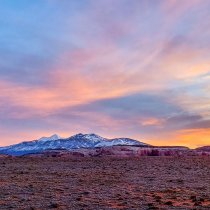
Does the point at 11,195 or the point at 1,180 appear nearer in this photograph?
the point at 11,195

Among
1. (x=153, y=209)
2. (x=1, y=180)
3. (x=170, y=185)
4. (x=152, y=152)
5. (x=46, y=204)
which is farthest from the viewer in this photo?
(x=152, y=152)

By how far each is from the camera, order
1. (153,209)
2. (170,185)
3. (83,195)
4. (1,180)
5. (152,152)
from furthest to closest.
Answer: (152,152) < (1,180) < (170,185) < (83,195) < (153,209)

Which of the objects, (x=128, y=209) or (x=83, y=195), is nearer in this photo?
(x=128, y=209)

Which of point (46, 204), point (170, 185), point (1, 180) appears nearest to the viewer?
point (46, 204)

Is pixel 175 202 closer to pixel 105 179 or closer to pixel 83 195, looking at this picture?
pixel 83 195

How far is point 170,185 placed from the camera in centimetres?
3641

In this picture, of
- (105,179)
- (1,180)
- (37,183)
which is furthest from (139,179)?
(1,180)

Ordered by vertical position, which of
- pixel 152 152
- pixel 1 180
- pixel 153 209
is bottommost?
pixel 153 209

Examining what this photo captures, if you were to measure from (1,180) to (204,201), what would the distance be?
20274mm

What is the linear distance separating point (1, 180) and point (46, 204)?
15.8 meters

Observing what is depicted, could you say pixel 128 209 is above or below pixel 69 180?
below

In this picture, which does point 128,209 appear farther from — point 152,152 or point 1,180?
point 152,152

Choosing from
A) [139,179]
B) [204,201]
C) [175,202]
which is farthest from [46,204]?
[139,179]

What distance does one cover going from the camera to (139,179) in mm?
41094
